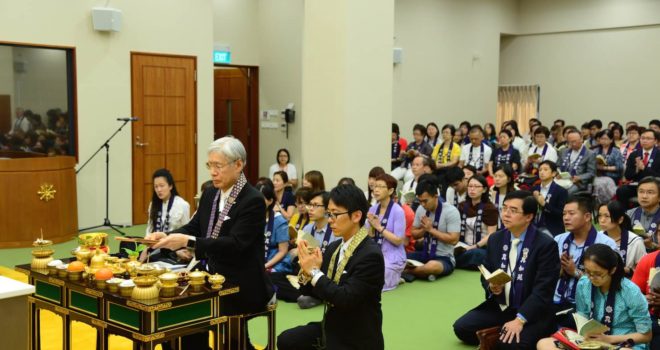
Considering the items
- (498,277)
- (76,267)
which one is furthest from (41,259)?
(498,277)

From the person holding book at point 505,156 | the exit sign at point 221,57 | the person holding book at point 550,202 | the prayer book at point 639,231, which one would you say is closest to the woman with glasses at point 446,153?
the person holding book at point 505,156

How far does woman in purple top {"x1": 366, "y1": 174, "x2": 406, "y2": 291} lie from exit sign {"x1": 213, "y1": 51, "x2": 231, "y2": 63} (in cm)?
625

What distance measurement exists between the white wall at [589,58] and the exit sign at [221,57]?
8.43m

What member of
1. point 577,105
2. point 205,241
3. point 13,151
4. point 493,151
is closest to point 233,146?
point 205,241

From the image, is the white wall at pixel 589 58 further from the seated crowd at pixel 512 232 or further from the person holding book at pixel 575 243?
the person holding book at pixel 575 243

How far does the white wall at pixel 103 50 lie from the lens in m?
10.2

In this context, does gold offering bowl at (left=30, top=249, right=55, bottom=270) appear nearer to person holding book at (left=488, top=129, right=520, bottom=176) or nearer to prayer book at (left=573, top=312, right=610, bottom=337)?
prayer book at (left=573, top=312, right=610, bottom=337)

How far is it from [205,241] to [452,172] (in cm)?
617

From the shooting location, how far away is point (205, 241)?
4133mm

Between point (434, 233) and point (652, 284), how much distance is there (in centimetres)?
305

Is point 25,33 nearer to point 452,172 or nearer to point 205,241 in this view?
point 452,172

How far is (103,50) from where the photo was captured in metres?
10.8

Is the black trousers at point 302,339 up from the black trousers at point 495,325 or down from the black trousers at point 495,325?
A: up

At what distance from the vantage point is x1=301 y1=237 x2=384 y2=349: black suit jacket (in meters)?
3.77
